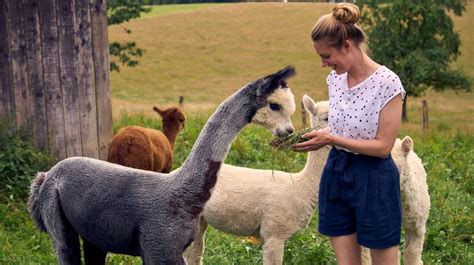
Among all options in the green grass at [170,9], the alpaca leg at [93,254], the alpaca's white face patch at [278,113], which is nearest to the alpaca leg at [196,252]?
the alpaca leg at [93,254]

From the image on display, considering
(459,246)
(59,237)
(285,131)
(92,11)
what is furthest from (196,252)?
(92,11)

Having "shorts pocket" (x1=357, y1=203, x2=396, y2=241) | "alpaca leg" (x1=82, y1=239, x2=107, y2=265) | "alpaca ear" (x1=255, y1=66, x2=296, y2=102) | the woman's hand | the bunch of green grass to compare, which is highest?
"alpaca ear" (x1=255, y1=66, x2=296, y2=102)

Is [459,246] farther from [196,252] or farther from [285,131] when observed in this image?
[285,131]

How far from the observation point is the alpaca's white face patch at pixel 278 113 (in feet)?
14.3

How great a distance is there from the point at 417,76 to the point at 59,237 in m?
28.1

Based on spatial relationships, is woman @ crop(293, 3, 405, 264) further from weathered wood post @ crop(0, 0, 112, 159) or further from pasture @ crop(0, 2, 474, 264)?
weathered wood post @ crop(0, 0, 112, 159)

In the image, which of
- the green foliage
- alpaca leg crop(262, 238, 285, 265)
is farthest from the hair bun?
the green foliage

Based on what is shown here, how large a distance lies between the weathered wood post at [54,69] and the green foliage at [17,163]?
0.17 m

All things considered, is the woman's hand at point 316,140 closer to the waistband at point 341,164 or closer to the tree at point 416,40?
the waistband at point 341,164

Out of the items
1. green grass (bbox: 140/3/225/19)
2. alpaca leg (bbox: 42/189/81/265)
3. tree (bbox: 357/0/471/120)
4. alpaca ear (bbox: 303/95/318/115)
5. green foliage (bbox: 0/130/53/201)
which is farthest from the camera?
green grass (bbox: 140/3/225/19)

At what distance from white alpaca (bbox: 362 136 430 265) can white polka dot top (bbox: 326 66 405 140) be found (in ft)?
5.53

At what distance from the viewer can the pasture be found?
7.11 meters

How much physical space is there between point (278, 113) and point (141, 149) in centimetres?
443

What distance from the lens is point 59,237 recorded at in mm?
4707
